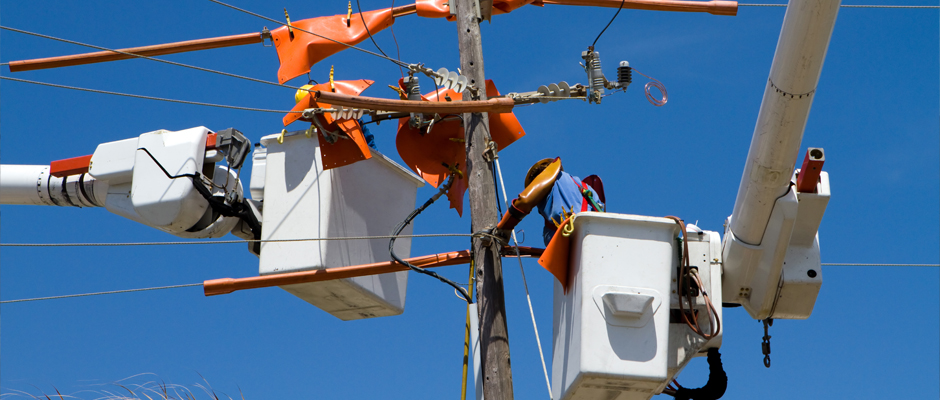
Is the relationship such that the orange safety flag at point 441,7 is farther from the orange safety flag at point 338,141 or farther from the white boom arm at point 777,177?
the white boom arm at point 777,177

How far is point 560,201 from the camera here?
7.56 metres

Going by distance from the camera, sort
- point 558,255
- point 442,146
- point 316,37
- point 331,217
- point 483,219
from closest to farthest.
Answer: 1. point 558,255
2. point 483,219
3. point 331,217
4. point 316,37
5. point 442,146

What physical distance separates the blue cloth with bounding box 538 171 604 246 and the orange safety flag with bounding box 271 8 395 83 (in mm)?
2650

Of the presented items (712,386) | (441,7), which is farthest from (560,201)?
(441,7)

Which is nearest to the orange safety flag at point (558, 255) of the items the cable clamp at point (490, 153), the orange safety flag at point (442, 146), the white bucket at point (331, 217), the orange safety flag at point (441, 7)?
the cable clamp at point (490, 153)

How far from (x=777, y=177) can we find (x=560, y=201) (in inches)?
58.5

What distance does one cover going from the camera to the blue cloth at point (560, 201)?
7.53 meters

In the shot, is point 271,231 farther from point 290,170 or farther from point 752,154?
point 752,154

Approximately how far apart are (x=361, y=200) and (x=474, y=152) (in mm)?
1494

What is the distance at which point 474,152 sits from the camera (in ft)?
26.6

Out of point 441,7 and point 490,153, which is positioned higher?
point 441,7

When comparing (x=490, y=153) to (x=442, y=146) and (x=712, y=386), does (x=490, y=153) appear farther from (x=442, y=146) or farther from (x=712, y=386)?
(x=712, y=386)

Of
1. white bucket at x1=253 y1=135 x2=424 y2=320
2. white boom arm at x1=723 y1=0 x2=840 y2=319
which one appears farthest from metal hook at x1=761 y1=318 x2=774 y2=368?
white bucket at x1=253 y1=135 x2=424 y2=320

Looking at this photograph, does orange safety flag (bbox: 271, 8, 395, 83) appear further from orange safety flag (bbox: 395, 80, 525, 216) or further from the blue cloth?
the blue cloth
